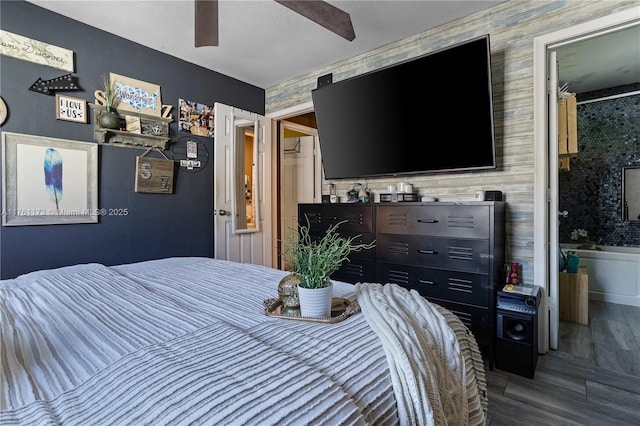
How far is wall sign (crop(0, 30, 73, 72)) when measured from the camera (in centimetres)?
219

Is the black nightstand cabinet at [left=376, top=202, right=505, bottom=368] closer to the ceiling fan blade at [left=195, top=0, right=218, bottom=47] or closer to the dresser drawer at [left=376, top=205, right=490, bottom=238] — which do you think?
the dresser drawer at [left=376, top=205, right=490, bottom=238]

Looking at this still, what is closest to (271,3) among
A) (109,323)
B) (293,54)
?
(293,54)

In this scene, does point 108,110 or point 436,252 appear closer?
point 436,252

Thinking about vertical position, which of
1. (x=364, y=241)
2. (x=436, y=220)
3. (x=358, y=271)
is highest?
(x=436, y=220)

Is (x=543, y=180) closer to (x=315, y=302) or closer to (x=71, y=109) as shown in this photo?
(x=315, y=302)

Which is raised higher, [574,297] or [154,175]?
[154,175]

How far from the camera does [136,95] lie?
111 inches

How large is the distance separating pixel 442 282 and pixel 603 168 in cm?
354

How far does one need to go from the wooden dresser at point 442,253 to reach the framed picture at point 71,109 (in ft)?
7.52

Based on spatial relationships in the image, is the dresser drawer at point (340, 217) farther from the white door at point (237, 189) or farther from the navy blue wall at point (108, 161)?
the navy blue wall at point (108, 161)

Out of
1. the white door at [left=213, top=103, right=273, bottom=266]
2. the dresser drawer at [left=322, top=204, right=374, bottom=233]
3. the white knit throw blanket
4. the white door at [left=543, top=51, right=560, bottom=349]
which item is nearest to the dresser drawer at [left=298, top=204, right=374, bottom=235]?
the dresser drawer at [left=322, top=204, right=374, bottom=233]

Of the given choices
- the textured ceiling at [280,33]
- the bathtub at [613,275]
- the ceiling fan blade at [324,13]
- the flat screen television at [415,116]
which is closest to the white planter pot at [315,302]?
the ceiling fan blade at [324,13]

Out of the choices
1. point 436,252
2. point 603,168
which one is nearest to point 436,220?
point 436,252

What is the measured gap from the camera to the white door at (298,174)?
4.45 meters
